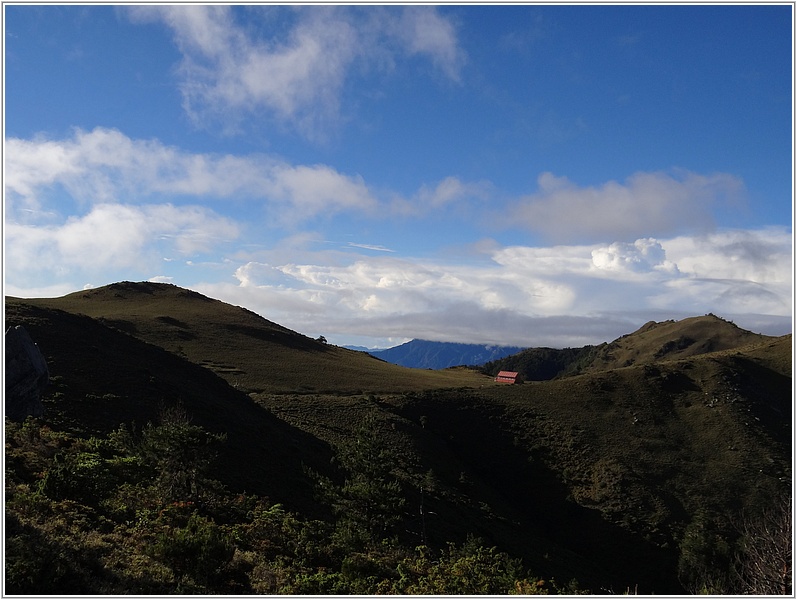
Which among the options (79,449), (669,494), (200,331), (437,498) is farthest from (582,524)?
(200,331)

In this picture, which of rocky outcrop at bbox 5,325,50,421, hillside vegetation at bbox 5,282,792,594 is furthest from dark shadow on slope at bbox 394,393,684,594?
rocky outcrop at bbox 5,325,50,421

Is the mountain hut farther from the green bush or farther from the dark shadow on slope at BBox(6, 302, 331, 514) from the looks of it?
the green bush

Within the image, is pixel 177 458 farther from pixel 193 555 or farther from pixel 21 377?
pixel 21 377

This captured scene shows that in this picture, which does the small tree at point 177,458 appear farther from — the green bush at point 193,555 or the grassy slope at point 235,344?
the grassy slope at point 235,344

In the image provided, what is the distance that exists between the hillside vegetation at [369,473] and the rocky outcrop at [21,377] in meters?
1.67

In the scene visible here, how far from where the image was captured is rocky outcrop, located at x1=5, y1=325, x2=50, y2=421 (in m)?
29.5

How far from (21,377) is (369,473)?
23.3 metres

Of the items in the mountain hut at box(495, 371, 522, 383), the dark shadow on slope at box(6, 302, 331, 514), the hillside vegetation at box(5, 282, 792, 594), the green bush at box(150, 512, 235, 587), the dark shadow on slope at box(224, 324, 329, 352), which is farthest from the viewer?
the dark shadow on slope at box(224, 324, 329, 352)

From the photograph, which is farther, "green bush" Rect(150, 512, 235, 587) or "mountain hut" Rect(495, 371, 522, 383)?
"mountain hut" Rect(495, 371, 522, 383)

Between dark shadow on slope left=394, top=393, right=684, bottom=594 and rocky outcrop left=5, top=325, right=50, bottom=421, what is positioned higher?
rocky outcrop left=5, top=325, right=50, bottom=421

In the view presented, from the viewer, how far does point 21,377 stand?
30.0 metres

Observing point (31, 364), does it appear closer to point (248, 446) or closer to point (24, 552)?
point (248, 446)

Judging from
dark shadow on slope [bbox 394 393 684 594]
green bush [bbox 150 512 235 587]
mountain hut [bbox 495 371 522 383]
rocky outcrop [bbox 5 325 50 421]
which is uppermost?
rocky outcrop [bbox 5 325 50 421]

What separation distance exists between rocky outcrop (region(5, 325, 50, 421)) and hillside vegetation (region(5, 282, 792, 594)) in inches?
65.6
